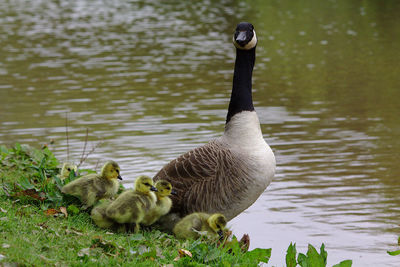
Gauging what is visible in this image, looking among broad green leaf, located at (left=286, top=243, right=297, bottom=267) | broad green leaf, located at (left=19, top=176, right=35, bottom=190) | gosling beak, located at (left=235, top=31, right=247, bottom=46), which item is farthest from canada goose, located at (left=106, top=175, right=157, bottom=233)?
gosling beak, located at (left=235, top=31, right=247, bottom=46)

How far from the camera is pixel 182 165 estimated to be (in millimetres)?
6742

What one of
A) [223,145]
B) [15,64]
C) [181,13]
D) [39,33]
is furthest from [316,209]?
[181,13]

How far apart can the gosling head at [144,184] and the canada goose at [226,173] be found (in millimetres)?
407

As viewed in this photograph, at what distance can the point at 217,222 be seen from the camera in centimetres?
612

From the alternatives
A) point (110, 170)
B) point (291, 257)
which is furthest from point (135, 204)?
point (291, 257)

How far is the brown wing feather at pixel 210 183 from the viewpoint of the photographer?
21.6 ft

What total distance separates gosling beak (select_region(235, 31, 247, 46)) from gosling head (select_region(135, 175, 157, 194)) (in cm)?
182

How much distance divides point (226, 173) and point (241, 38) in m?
1.49

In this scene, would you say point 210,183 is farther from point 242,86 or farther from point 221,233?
point 242,86

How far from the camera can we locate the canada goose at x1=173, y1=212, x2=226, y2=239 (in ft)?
20.2

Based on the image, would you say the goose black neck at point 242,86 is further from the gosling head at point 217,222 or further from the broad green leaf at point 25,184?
the broad green leaf at point 25,184

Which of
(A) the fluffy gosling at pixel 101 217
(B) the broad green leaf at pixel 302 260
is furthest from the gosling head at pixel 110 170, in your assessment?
(B) the broad green leaf at pixel 302 260

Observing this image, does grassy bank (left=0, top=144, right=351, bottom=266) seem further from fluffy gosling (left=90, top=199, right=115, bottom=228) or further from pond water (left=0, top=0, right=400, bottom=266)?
pond water (left=0, top=0, right=400, bottom=266)

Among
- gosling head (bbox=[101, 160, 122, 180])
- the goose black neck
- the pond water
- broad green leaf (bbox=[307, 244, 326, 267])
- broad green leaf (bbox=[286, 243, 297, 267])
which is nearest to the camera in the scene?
broad green leaf (bbox=[307, 244, 326, 267])
